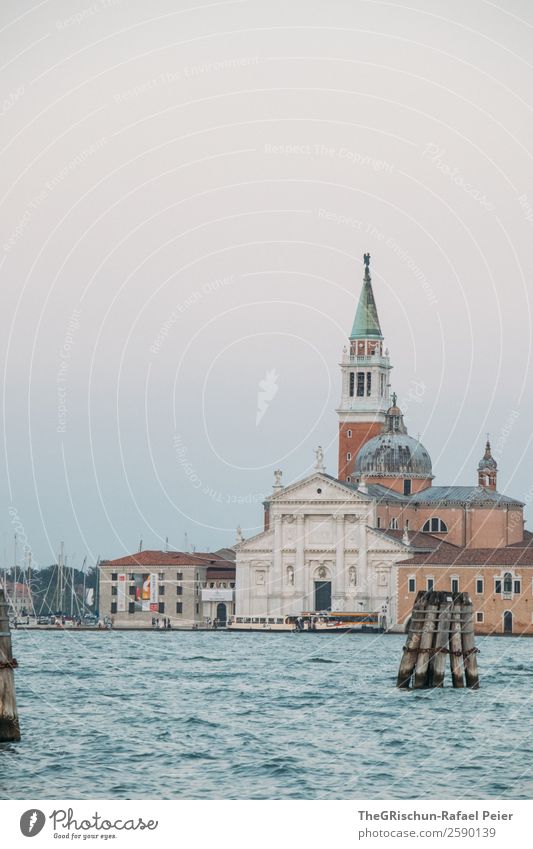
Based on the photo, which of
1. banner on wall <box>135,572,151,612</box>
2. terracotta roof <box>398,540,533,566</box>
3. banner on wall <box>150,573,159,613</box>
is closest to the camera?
terracotta roof <box>398,540,533,566</box>

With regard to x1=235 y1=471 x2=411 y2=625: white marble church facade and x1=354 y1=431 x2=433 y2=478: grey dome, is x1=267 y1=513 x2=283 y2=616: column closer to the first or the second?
x1=235 y1=471 x2=411 y2=625: white marble church facade

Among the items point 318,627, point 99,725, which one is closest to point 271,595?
point 318,627

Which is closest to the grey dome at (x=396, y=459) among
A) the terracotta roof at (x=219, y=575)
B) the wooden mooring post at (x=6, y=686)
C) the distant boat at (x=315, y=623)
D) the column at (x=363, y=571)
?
the column at (x=363, y=571)

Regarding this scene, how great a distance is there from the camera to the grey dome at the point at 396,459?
289ft

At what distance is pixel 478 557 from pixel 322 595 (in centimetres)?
1025

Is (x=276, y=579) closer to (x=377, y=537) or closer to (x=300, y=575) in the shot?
(x=300, y=575)

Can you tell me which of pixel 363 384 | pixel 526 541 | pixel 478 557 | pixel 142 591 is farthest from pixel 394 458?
pixel 142 591

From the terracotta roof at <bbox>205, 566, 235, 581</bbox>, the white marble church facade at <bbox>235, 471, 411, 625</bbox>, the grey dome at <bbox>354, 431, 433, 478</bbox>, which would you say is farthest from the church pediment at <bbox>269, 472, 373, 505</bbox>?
the terracotta roof at <bbox>205, 566, 235, 581</bbox>

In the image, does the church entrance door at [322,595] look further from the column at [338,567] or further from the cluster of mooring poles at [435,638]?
the cluster of mooring poles at [435,638]

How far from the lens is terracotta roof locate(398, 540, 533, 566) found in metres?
76.4

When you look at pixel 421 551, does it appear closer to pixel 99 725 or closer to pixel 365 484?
pixel 365 484

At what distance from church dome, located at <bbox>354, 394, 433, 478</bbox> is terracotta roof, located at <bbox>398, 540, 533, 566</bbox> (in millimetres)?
8496

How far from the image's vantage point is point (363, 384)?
92.2 meters
